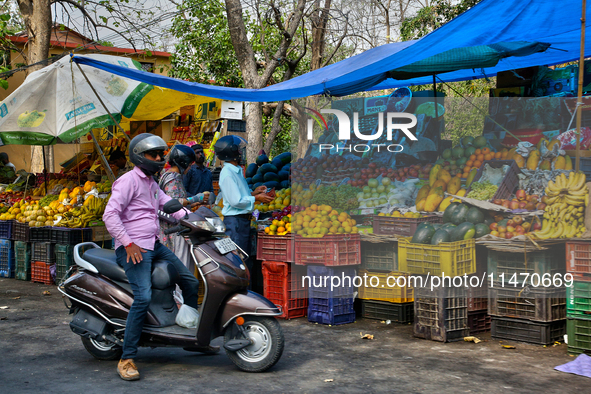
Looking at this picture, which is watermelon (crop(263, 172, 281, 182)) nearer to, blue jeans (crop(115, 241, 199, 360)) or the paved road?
the paved road

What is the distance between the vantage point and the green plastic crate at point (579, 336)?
482 cm

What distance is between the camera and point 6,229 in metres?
9.61

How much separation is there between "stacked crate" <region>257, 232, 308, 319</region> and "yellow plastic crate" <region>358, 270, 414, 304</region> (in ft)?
2.32

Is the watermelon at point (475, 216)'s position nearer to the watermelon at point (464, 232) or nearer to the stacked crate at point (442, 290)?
the watermelon at point (464, 232)

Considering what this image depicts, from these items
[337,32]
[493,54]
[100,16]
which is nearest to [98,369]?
[493,54]

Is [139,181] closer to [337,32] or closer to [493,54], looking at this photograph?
[493,54]

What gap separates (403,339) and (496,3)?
356cm

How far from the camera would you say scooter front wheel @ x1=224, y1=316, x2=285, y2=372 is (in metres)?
4.39

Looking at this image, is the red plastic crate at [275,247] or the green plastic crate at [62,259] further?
the green plastic crate at [62,259]

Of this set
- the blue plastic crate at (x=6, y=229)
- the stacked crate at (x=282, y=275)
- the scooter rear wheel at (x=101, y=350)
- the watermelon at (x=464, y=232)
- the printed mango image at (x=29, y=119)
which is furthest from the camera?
the blue plastic crate at (x=6, y=229)

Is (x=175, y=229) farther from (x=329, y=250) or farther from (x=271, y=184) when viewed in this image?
(x=271, y=184)

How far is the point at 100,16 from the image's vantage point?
14.9m

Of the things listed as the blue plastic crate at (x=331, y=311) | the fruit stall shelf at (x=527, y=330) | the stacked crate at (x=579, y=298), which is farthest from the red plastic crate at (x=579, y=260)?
the blue plastic crate at (x=331, y=311)

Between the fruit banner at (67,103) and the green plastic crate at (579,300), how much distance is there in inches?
265
